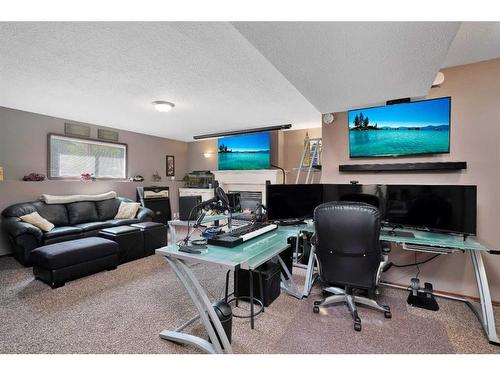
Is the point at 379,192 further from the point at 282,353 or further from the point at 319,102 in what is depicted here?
the point at 282,353

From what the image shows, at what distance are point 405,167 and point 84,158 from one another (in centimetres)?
582

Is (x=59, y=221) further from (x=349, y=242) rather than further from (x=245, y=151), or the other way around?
(x=349, y=242)

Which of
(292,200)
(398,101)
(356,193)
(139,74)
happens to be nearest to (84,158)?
(139,74)

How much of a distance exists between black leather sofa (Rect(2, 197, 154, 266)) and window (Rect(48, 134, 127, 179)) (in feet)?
2.80

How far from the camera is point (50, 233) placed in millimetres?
3500

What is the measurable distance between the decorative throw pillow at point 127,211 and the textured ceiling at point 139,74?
5.68ft

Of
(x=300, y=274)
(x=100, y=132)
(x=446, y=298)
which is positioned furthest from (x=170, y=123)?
(x=446, y=298)

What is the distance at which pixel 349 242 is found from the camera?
1993 mm

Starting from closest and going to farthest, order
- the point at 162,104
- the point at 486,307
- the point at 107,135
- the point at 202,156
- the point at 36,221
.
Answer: the point at 486,307, the point at 36,221, the point at 162,104, the point at 107,135, the point at 202,156

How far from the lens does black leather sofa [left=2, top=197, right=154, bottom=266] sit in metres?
3.32

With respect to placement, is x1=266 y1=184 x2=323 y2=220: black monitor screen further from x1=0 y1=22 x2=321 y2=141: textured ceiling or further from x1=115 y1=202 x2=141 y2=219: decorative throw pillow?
x1=115 y1=202 x2=141 y2=219: decorative throw pillow

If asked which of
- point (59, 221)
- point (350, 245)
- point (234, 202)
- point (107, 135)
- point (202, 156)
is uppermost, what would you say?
point (107, 135)

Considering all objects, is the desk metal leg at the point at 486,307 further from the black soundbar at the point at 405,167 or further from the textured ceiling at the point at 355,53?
the textured ceiling at the point at 355,53

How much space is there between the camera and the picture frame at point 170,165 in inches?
268
